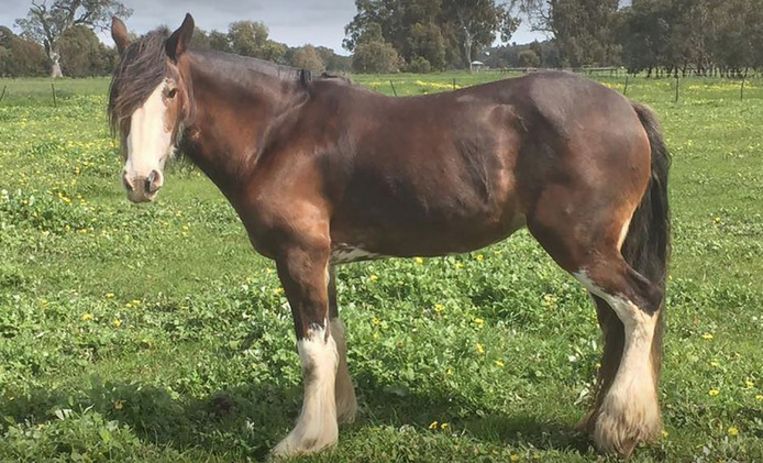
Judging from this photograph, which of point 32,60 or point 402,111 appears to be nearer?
point 402,111

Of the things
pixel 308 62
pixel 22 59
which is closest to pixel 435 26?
pixel 22 59

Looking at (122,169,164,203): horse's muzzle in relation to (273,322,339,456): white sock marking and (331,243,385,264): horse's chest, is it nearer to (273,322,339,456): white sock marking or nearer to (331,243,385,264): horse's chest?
(331,243,385,264): horse's chest

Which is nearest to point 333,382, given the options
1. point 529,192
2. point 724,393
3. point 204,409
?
point 204,409

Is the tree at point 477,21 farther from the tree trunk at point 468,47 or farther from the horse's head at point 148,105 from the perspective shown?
the horse's head at point 148,105

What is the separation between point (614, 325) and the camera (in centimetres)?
430

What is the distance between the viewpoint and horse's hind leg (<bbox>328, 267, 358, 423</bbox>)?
15.0 ft

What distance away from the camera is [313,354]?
4.16 m

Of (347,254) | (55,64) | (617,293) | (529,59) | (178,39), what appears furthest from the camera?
(529,59)

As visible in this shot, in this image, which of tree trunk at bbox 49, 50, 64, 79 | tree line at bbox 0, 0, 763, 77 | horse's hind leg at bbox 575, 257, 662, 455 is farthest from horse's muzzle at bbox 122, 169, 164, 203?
tree trunk at bbox 49, 50, 64, 79

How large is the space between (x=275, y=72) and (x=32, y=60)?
257ft

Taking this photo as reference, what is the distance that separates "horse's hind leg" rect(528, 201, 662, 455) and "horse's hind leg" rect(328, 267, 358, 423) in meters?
1.31

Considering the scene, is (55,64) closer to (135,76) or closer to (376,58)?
(376,58)

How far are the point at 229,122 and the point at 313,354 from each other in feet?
4.43

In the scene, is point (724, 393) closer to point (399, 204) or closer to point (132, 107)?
point (399, 204)
